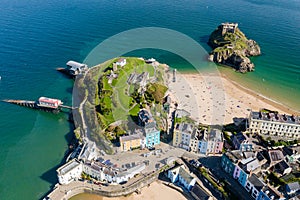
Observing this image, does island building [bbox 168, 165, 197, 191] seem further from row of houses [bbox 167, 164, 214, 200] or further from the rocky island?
the rocky island

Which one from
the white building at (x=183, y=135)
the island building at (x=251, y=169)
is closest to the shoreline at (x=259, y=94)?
the island building at (x=251, y=169)

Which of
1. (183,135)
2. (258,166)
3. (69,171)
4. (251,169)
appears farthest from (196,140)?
(69,171)

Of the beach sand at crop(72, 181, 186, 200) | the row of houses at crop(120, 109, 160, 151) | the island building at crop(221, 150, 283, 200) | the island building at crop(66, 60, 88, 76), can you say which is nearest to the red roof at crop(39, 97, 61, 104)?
the island building at crop(66, 60, 88, 76)

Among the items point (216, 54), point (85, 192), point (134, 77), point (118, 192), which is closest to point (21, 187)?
point (85, 192)

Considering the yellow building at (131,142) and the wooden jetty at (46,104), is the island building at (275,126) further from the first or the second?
the wooden jetty at (46,104)

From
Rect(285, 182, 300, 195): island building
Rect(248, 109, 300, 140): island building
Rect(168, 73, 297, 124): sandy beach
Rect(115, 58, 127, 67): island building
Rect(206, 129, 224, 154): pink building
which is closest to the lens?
Rect(285, 182, 300, 195): island building

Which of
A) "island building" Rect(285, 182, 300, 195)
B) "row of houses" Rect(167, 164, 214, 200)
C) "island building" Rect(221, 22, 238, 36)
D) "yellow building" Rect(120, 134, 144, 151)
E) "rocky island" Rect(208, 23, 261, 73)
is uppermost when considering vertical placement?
"island building" Rect(221, 22, 238, 36)
